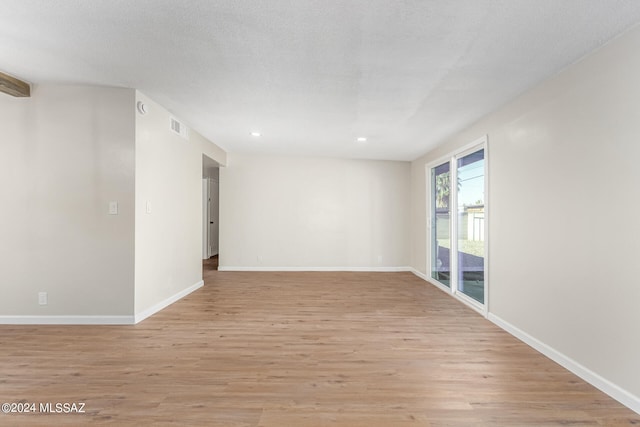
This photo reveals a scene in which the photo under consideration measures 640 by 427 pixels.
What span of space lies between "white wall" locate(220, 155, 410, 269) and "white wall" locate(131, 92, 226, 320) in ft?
5.04

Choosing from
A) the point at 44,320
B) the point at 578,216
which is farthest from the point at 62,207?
the point at 578,216

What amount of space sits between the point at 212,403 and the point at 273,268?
4.43 meters

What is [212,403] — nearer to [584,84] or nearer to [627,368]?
[627,368]

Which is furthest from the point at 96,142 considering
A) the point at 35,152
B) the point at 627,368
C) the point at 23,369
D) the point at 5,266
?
the point at 627,368

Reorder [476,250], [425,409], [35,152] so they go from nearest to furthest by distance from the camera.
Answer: [425,409]
[35,152]
[476,250]

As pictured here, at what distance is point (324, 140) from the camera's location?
15.6 feet

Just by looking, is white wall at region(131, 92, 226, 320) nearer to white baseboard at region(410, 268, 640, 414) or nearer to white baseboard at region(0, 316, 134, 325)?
white baseboard at region(0, 316, 134, 325)

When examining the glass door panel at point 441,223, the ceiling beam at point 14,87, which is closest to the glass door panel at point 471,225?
the glass door panel at point 441,223

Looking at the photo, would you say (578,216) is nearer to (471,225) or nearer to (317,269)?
(471,225)

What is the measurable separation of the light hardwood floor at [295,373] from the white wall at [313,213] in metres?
2.72

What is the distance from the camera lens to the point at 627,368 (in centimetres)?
182

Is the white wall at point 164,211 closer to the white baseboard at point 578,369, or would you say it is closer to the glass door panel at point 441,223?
the white baseboard at point 578,369

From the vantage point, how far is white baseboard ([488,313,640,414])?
1803mm

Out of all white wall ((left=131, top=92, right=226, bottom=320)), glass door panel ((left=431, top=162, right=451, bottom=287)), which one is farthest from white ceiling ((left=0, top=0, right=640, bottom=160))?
glass door panel ((left=431, top=162, right=451, bottom=287))
